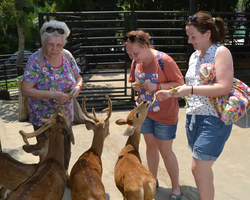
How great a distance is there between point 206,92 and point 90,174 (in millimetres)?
1303

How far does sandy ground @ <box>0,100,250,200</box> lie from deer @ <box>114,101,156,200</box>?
2.96ft

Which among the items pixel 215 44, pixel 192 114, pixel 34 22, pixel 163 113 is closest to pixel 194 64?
→ pixel 215 44

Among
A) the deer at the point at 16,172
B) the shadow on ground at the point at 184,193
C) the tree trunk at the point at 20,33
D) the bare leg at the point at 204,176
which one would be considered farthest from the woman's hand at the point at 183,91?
the tree trunk at the point at 20,33

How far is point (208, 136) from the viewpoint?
2797mm

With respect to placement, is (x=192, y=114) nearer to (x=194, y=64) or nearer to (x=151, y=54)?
(x=194, y=64)

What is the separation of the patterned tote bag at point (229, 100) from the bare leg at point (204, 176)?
45cm

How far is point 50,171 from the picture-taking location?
2787 mm

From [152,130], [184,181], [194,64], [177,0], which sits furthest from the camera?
[177,0]

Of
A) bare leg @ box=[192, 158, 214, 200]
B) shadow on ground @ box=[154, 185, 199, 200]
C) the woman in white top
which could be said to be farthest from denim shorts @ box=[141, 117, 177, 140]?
shadow on ground @ box=[154, 185, 199, 200]

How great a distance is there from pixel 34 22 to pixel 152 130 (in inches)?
844

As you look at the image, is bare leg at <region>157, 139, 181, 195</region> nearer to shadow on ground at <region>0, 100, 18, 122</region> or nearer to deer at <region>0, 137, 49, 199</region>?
deer at <region>0, 137, 49, 199</region>

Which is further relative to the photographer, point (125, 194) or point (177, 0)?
point (177, 0)

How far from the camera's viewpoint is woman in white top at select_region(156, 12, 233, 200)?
265 cm

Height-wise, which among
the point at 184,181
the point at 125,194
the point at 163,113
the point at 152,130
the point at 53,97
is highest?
the point at 53,97
